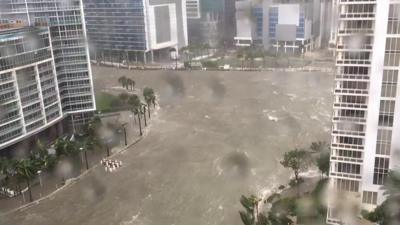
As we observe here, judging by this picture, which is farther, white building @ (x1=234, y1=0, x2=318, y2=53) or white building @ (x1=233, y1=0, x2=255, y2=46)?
white building @ (x1=233, y1=0, x2=255, y2=46)

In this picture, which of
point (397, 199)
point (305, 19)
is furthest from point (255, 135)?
point (305, 19)

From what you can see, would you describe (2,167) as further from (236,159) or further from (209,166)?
(236,159)

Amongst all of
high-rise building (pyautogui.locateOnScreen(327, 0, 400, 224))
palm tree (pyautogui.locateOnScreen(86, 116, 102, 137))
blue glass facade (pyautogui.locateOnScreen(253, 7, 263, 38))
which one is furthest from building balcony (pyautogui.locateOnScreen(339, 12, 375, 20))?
blue glass facade (pyautogui.locateOnScreen(253, 7, 263, 38))

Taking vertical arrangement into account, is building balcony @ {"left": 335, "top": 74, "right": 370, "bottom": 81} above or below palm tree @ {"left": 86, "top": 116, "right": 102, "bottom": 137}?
above

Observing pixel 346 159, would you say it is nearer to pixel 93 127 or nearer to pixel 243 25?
pixel 93 127

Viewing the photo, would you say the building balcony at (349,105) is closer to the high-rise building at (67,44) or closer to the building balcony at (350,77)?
the building balcony at (350,77)

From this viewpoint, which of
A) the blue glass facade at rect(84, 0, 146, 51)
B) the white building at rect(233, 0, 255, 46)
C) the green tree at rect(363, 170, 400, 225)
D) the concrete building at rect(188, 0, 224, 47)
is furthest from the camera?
the concrete building at rect(188, 0, 224, 47)

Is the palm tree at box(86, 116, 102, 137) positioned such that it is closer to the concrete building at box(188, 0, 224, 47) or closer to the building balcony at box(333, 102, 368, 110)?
the building balcony at box(333, 102, 368, 110)
